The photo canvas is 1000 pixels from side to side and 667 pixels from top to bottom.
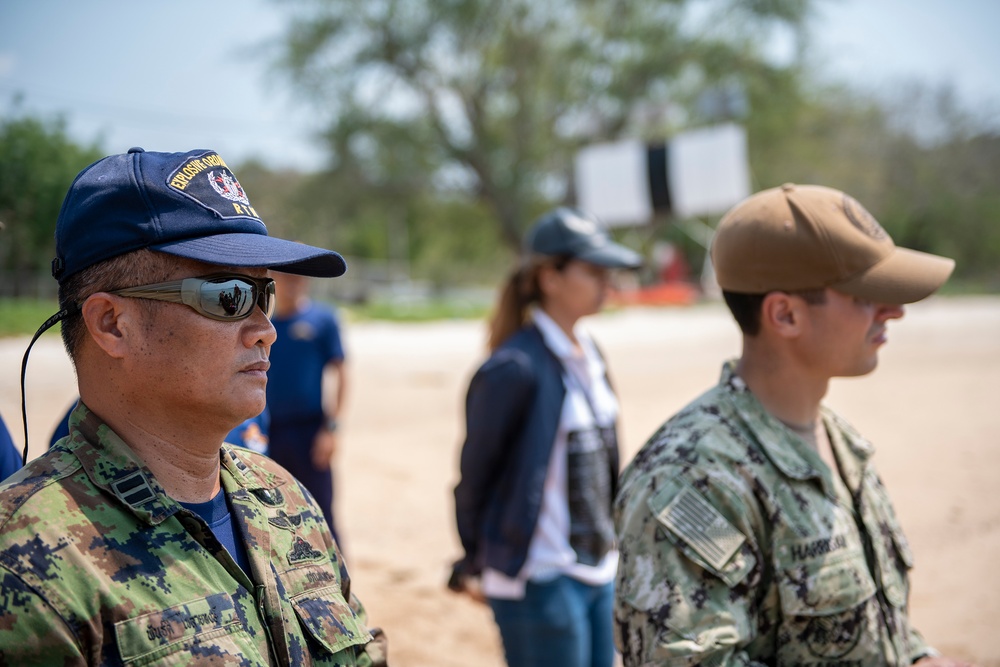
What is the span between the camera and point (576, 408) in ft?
11.0

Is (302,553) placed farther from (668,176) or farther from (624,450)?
(668,176)

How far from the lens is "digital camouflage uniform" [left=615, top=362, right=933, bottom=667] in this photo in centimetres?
179

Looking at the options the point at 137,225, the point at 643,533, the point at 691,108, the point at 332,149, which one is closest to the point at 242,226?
the point at 137,225

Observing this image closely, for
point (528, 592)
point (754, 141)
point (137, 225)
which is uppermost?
point (754, 141)

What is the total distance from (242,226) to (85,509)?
0.59 meters

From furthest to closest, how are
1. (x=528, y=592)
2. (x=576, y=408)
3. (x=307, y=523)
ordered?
1. (x=576, y=408)
2. (x=528, y=592)
3. (x=307, y=523)

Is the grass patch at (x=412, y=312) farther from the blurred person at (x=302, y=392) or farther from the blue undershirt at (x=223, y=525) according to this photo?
the blue undershirt at (x=223, y=525)

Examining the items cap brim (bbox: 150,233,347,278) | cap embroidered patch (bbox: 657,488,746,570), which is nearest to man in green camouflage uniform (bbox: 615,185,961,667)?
cap embroidered patch (bbox: 657,488,746,570)

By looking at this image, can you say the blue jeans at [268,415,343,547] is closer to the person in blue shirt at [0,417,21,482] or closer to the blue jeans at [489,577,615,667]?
the blue jeans at [489,577,615,667]

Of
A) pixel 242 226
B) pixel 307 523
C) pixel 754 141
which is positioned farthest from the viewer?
pixel 754 141

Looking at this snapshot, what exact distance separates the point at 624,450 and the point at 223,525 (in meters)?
7.28

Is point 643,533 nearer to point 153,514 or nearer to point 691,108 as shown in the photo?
point 153,514

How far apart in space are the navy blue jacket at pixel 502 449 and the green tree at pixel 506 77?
1119 inches

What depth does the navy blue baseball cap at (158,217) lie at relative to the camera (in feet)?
4.98
